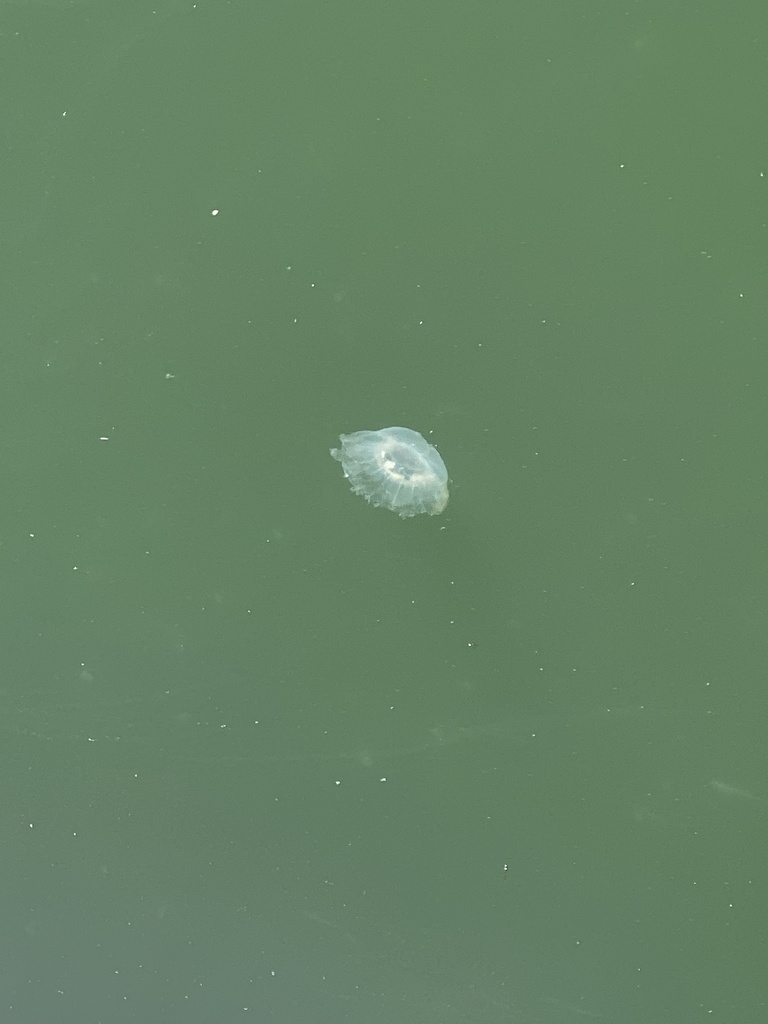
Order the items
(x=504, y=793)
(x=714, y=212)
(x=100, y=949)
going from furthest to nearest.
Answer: (x=100, y=949)
(x=504, y=793)
(x=714, y=212)

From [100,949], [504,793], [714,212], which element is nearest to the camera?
[714,212]

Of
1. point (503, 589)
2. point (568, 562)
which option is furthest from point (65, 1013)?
point (568, 562)

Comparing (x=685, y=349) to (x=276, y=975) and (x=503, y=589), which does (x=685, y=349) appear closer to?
(x=503, y=589)

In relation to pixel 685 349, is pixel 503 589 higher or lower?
lower

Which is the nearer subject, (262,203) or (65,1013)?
(262,203)
